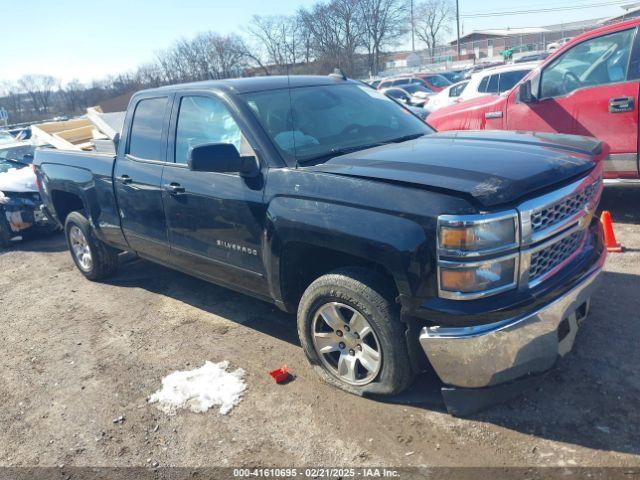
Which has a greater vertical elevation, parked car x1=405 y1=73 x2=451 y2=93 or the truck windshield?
the truck windshield

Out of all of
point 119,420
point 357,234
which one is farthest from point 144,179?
point 357,234

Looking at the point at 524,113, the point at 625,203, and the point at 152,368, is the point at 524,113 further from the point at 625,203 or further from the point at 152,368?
the point at 152,368

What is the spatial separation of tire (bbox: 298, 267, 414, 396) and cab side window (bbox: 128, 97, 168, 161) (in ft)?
6.43

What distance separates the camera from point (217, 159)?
3.30 m

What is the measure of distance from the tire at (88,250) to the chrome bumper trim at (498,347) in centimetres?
412

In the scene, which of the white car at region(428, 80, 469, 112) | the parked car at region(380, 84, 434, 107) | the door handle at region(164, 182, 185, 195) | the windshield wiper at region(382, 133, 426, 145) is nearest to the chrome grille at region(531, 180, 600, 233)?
the windshield wiper at region(382, 133, 426, 145)

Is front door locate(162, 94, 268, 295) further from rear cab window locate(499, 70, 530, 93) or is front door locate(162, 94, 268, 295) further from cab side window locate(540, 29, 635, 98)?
rear cab window locate(499, 70, 530, 93)

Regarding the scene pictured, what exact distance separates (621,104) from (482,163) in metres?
3.48

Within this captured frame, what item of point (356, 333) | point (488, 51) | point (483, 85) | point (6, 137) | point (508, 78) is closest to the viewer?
point (356, 333)

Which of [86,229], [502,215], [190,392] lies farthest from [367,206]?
[86,229]

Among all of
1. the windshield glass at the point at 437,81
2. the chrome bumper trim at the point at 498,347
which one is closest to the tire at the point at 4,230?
the chrome bumper trim at the point at 498,347

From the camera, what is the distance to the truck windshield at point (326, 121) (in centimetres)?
355

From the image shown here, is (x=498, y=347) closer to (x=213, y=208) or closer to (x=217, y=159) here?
(x=217, y=159)

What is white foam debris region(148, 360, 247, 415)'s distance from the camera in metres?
3.40
